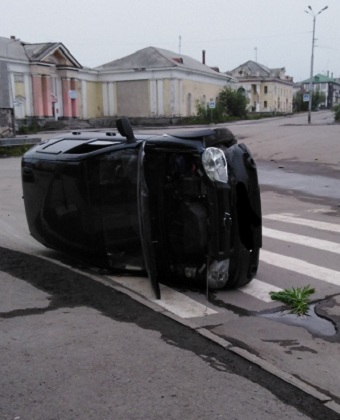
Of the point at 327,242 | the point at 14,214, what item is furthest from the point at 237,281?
the point at 14,214

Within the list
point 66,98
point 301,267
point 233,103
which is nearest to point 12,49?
point 66,98

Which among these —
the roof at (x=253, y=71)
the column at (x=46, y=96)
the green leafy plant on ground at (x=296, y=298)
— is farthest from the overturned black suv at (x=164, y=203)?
the roof at (x=253, y=71)

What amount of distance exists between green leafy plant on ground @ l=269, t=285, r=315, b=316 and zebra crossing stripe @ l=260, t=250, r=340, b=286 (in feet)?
2.22

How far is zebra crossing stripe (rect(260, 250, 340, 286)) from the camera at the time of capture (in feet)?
21.5

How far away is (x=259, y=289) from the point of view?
240 inches

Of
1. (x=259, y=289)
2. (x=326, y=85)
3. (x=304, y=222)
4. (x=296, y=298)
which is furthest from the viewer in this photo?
(x=326, y=85)

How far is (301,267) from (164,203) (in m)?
2.33

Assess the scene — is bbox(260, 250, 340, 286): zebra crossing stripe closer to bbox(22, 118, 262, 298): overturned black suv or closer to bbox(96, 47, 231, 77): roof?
bbox(22, 118, 262, 298): overturned black suv

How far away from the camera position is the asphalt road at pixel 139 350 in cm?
354

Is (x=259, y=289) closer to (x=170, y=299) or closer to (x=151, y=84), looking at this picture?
(x=170, y=299)

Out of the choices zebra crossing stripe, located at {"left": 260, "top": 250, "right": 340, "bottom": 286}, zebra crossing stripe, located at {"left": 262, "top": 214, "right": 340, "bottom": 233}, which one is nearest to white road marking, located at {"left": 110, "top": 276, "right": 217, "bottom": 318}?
zebra crossing stripe, located at {"left": 260, "top": 250, "right": 340, "bottom": 286}

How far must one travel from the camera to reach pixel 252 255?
19.3 ft

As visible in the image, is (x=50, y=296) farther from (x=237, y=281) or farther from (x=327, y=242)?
(x=327, y=242)

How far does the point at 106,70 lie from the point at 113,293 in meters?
63.8
